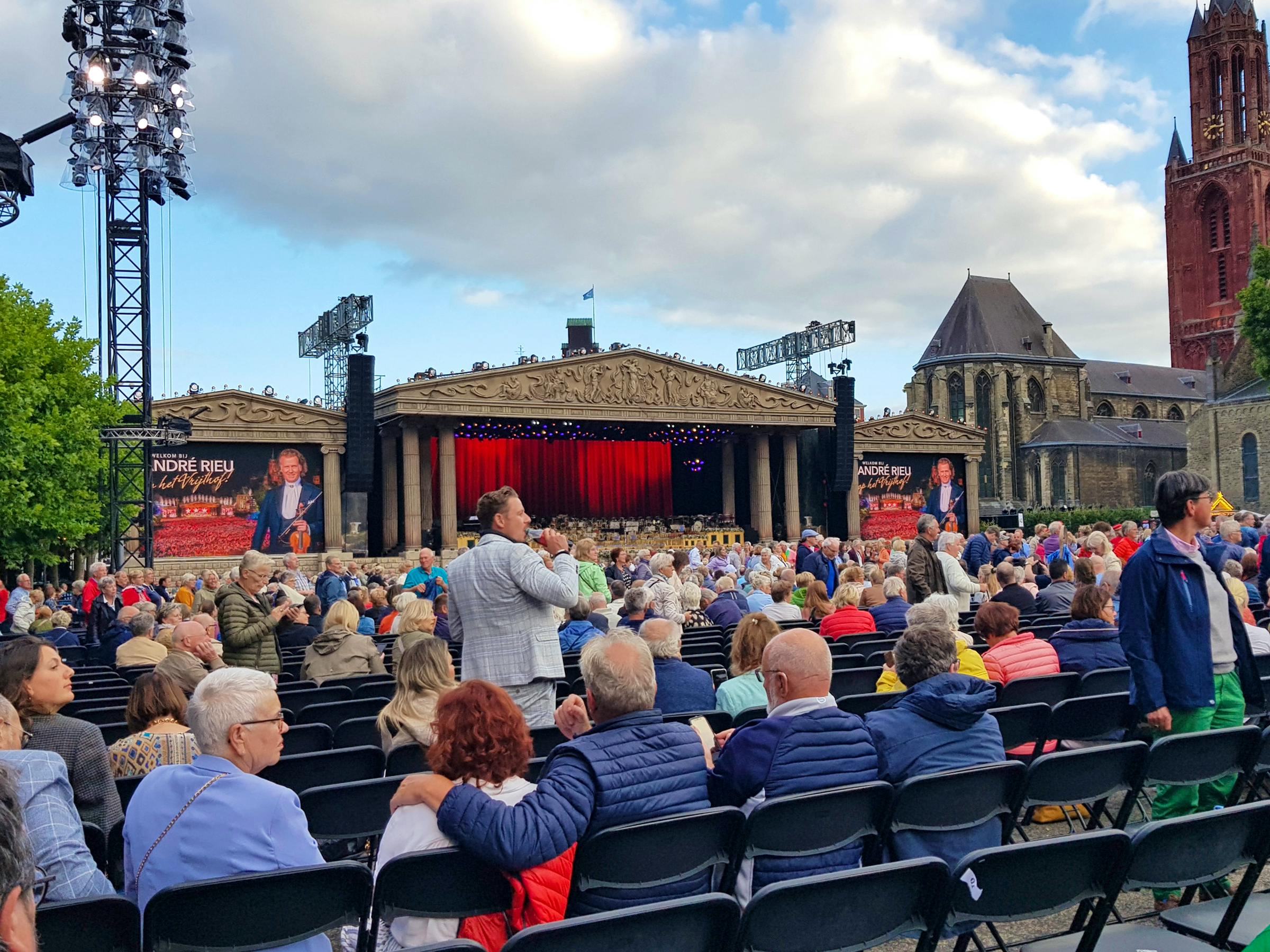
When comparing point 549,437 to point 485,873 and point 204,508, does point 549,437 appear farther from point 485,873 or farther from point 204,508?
point 485,873

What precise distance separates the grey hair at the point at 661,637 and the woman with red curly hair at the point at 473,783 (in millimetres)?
2806

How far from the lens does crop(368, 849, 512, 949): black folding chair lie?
310cm

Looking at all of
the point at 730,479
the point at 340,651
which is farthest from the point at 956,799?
the point at 730,479

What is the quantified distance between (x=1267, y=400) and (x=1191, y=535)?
54993 millimetres

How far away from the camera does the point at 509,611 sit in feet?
19.5

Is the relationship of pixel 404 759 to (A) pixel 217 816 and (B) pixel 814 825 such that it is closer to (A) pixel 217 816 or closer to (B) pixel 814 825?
(A) pixel 217 816

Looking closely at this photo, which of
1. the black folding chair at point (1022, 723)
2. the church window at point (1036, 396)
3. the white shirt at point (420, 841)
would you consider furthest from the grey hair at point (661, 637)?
the church window at point (1036, 396)

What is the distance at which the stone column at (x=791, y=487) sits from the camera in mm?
40406

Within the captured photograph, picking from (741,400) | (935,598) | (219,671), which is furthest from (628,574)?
(741,400)

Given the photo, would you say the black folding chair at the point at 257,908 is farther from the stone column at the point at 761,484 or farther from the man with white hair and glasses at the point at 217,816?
the stone column at the point at 761,484

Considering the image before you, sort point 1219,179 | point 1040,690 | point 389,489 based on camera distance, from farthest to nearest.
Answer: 1. point 1219,179
2. point 389,489
3. point 1040,690

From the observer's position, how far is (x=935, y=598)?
722cm

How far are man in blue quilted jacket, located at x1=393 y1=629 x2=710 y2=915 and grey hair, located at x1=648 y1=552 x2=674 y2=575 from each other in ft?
28.9

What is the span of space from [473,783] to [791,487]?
126 ft
